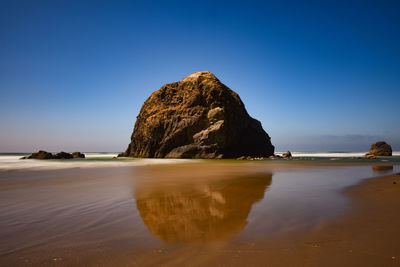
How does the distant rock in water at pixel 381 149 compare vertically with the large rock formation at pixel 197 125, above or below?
below

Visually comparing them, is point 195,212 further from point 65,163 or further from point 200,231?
point 65,163

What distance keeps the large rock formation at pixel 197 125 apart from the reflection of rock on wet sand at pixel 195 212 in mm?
28123

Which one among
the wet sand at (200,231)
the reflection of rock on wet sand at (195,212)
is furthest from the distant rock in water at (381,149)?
the reflection of rock on wet sand at (195,212)

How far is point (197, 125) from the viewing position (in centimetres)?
3638

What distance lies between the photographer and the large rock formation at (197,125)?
115ft

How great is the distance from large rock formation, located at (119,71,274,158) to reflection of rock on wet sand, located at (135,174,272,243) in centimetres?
2812

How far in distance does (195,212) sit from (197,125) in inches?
1274

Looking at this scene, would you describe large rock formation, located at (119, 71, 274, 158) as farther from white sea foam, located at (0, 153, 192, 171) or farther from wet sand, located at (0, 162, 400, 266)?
wet sand, located at (0, 162, 400, 266)

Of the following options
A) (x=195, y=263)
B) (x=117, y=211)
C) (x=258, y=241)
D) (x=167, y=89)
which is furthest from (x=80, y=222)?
(x=167, y=89)

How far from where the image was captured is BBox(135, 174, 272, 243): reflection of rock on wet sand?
A: 3049 millimetres

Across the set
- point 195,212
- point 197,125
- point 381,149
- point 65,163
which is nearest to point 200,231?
point 195,212

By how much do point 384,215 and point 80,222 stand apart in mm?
5050

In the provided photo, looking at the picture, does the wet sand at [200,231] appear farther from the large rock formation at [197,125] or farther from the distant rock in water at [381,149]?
the distant rock in water at [381,149]

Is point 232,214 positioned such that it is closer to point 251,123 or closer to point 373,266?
point 373,266
